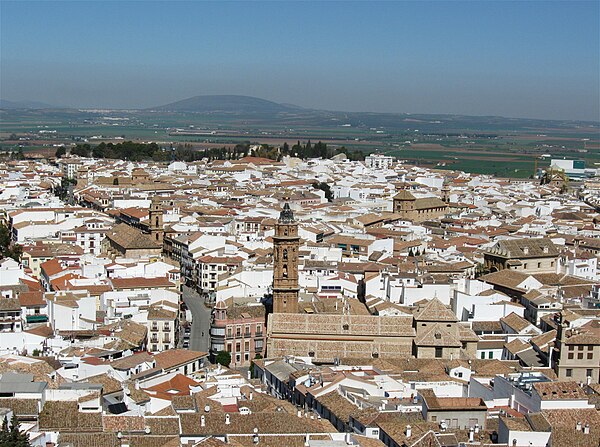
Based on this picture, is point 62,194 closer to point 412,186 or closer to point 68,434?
point 412,186

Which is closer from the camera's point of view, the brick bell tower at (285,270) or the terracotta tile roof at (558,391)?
the terracotta tile roof at (558,391)

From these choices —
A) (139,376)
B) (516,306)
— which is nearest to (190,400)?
(139,376)

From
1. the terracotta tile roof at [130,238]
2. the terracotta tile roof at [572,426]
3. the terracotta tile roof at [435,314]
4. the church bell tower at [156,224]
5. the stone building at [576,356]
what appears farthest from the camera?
the church bell tower at [156,224]

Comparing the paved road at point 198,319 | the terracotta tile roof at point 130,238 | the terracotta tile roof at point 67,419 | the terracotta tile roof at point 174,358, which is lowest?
the paved road at point 198,319

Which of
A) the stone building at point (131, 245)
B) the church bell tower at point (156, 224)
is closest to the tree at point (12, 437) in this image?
the stone building at point (131, 245)

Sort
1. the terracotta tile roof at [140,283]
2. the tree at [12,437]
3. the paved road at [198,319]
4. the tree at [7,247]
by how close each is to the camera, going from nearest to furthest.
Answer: the tree at [12,437] < the paved road at [198,319] < the terracotta tile roof at [140,283] < the tree at [7,247]

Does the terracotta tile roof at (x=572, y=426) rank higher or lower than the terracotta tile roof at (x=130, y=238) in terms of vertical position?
higher

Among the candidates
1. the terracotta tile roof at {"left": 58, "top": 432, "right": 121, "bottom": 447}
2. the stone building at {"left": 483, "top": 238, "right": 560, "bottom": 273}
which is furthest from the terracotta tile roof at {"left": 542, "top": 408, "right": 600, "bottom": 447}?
the stone building at {"left": 483, "top": 238, "right": 560, "bottom": 273}

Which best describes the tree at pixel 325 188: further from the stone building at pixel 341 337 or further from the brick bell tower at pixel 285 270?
the stone building at pixel 341 337
